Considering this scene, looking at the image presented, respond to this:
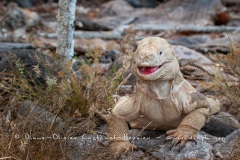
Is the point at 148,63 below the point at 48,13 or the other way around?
the other way around

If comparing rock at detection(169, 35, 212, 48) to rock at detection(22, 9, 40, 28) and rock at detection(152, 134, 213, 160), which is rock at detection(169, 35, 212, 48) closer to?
rock at detection(22, 9, 40, 28)

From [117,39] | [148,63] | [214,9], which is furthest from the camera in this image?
[214,9]

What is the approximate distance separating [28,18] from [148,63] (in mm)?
9090

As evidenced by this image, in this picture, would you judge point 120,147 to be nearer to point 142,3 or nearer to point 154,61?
point 154,61

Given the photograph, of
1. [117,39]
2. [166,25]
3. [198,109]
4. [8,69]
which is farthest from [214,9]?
[198,109]

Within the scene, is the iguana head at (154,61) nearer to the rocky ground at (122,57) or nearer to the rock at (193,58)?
the rocky ground at (122,57)

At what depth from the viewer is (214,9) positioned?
45.9 ft

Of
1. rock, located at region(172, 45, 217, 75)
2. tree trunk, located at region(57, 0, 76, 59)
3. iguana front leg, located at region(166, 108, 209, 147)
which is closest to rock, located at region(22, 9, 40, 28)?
rock, located at region(172, 45, 217, 75)

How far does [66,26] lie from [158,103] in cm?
208

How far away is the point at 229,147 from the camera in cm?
468

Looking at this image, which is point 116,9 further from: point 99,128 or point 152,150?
point 152,150

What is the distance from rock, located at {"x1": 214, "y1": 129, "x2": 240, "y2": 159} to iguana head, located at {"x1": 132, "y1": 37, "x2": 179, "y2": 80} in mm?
750

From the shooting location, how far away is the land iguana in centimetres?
425

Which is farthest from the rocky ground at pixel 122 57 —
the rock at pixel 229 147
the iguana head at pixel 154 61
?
the iguana head at pixel 154 61
